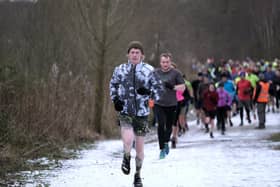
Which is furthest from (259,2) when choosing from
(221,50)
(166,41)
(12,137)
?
(12,137)

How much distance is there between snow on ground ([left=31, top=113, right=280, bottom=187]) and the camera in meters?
9.91

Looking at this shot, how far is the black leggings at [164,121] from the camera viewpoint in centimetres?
1352

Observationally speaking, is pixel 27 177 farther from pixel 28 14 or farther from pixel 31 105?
pixel 28 14

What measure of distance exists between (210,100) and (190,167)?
8969mm

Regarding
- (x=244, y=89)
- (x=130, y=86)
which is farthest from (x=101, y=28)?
(x=130, y=86)

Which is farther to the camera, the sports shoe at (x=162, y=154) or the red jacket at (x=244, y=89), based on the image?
the red jacket at (x=244, y=89)

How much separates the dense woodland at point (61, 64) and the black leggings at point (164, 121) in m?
2.37

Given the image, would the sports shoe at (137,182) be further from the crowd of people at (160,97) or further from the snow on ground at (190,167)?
the snow on ground at (190,167)

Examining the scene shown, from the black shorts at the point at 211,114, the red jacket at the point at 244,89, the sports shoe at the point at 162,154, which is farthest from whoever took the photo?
the red jacket at the point at 244,89

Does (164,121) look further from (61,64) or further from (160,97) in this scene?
(61,64)

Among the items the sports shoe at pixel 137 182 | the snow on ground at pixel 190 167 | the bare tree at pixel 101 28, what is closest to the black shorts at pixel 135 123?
the sports shoe at pixel 137 182

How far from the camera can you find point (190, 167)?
38.1 ft

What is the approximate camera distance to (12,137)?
44.0 feet

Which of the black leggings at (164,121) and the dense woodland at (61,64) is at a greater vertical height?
the dense woodland at (61,64)
